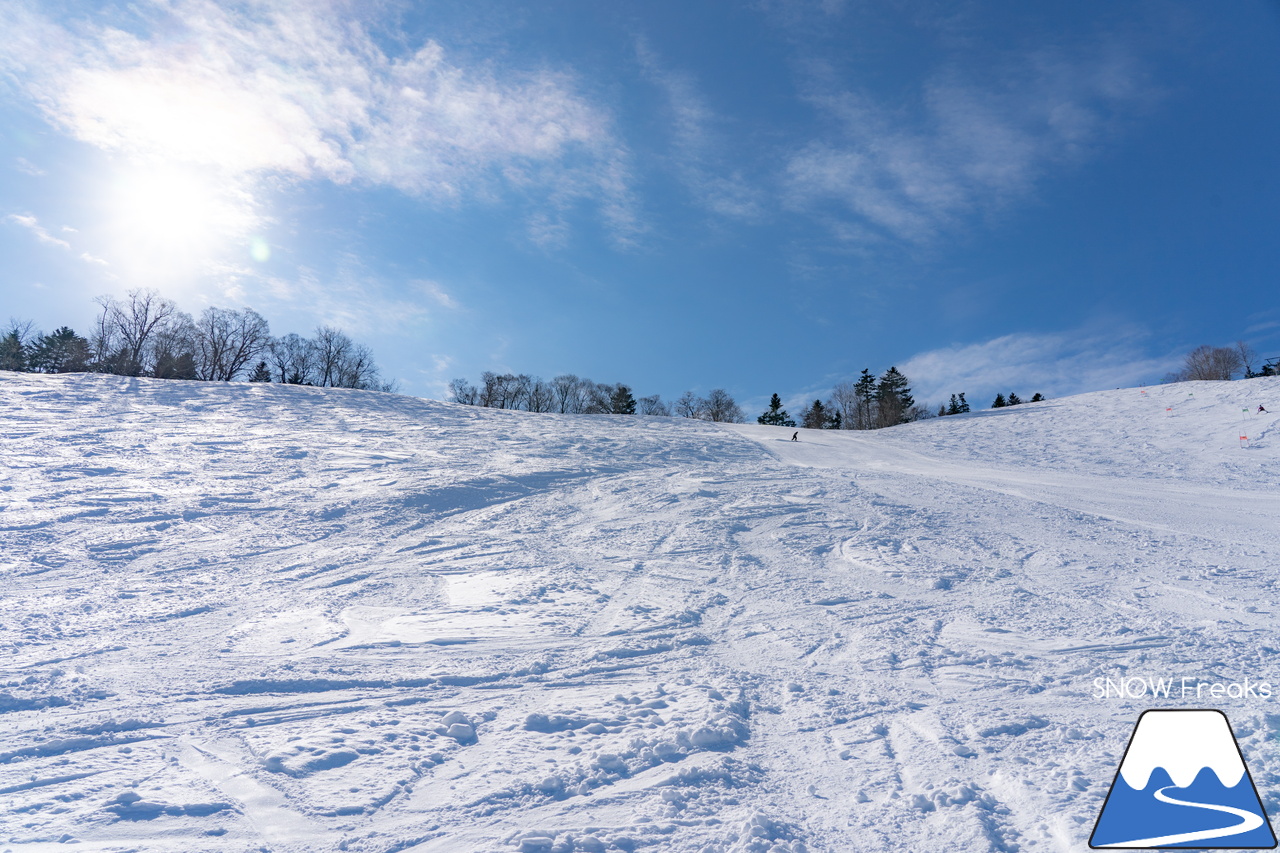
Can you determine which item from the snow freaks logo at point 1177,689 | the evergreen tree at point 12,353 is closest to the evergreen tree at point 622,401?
the evergreen tree at point 12,353

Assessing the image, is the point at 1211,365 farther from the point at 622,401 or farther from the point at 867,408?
the point at 622,401

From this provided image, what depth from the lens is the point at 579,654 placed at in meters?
5.01

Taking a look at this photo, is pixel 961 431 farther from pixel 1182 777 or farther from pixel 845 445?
pixel 1182 777

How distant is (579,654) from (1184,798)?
4077 millimetres

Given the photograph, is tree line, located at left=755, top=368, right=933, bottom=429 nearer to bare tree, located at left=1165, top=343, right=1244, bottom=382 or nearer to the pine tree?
the pine tree

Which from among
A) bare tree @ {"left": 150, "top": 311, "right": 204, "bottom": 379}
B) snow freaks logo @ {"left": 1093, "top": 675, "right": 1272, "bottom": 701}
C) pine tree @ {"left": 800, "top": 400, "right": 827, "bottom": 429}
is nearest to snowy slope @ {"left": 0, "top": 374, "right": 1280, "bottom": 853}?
snow freaks logo @ {"left": 1093, "top": 675, "right": 1272, "bottom": 701}

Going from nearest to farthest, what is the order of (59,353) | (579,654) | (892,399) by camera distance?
(579,654) < (59,353) < (892,399)

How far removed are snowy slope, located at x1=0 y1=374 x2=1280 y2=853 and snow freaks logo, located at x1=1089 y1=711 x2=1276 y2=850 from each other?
116 millimetres

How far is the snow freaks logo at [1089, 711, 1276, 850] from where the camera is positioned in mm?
2779

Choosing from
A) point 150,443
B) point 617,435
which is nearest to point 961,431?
point 617,435

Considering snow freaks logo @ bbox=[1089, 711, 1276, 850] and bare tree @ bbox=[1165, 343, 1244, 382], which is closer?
snow freaks logo @ bbox=[1089, 711, 1276, 850]

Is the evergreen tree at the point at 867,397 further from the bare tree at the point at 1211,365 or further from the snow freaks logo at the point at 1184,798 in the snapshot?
the snow freaks logo at the point at 1184,798

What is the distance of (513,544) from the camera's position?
27.7 ft

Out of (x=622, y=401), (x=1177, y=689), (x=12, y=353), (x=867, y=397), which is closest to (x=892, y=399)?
(x=867, y=397)
